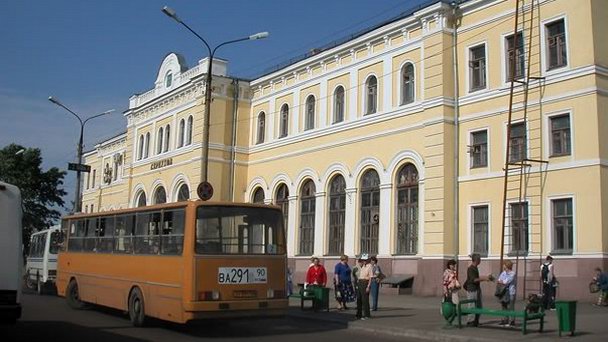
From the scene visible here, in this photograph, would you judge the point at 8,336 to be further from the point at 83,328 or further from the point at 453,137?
the point at 453,137

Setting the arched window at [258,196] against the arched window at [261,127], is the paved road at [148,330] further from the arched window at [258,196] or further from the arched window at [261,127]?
the arched window at [261,127]

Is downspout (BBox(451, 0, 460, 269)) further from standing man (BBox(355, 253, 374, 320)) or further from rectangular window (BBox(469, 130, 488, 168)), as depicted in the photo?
standing man (BBox(355, 253, 374, 320))

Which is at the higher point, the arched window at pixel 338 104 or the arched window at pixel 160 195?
the arched window at pixel 338 104

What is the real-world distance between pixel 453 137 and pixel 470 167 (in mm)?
1585

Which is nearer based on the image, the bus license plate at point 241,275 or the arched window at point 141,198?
the bus license plate at point 241,275

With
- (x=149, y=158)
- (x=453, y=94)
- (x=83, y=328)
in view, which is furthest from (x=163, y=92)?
(x=83, y=328)

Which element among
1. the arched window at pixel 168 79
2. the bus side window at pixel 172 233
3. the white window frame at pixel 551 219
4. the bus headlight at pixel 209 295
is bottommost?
the bus headlight at pixel 209 295

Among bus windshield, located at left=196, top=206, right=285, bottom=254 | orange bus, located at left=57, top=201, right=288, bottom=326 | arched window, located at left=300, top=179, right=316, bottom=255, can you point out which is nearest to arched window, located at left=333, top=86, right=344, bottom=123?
arched window, located at left=300, top=179, right=316, bottom=255

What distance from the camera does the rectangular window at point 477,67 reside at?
1075 inches

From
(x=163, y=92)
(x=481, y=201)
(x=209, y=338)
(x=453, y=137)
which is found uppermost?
(x=163, y=92)

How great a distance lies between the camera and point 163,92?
48.9 metres

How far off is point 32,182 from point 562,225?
50.3m

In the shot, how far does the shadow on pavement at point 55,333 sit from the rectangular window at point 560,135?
1690cm

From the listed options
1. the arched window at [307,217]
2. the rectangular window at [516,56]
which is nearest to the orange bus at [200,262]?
the rectangular window at [516,56]
